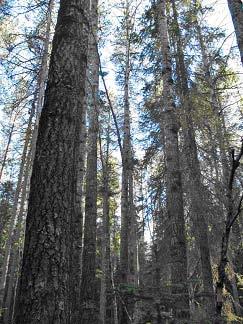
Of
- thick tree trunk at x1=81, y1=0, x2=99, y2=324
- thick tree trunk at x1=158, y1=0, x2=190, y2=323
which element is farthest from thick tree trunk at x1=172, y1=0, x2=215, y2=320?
thick tree trunk at x1=81, y1=0, x2=99, y2=324

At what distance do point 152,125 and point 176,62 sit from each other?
2.06 meters

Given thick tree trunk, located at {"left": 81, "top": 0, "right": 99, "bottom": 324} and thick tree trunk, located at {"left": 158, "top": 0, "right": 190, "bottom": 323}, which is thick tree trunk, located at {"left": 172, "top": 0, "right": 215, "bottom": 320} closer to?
thick tree trunk, located at {"left": 158, "top": 0, "right": 190, "bottom": 323}

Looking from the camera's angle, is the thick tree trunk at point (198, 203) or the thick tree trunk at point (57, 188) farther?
the thick tree trunk at point (198, 203)

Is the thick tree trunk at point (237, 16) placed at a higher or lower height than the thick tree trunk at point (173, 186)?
higher

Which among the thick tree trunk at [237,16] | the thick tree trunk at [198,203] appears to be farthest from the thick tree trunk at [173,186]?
the thick tree trunk at [237,16]

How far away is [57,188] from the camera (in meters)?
2.96

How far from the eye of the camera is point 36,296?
8.45 feet

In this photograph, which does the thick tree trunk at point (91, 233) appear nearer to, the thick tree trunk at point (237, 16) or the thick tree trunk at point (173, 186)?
the thick tree trunk at point (173, 186)

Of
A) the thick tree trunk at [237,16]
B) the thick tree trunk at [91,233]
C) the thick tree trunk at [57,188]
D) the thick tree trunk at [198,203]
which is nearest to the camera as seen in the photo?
the thick tree trunk at [57,188]

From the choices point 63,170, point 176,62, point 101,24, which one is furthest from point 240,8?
point 101,24

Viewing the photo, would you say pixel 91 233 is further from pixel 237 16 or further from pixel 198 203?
pixel 237 16

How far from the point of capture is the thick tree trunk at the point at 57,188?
2613 millimetres

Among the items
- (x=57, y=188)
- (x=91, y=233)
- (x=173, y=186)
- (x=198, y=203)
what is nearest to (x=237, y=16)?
(x=173, y=186)

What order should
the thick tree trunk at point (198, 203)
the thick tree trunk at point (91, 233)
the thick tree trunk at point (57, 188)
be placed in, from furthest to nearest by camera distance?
1. the thick tree trunk at point (198, 203)
2. the thick tree trunk at point (91, 233)
3. the thick tree trunk at point (57, 188)
